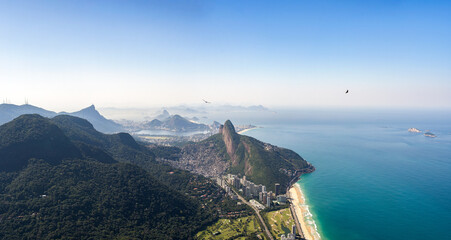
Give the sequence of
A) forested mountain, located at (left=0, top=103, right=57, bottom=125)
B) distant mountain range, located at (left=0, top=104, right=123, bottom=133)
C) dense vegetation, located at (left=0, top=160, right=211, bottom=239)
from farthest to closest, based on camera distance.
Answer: distant mountain range, located at (left=0, top=104, right=123, bottom=133) < forested mountain, located at (left=0, top=103, right=57, bottom=125) < dense vegetation, located at (left=0, top=160, right=211, bottom=239)

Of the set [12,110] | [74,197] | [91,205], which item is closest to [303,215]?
[91,205]

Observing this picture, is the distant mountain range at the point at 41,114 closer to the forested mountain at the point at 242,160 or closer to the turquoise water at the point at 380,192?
the forested mountain at the point at 242,160

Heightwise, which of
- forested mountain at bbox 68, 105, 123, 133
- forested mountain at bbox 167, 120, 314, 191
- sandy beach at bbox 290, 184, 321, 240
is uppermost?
forested mountain at bbox 68, 105, 123, 133

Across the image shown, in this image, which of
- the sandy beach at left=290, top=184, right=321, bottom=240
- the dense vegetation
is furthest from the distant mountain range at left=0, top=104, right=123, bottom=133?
the sandy beach at left=290, top=184, right=321, bottom=240

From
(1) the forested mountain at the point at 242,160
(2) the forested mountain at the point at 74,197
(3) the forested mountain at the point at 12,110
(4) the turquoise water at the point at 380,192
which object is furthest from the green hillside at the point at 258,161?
(3) the forested mountain at the point at 12,110

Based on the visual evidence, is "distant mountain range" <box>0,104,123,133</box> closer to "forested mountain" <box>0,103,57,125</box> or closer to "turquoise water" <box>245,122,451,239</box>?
"forested mountain" <box>0,103,57,125</box>

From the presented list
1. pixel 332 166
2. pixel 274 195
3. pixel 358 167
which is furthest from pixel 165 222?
pixel 358 167
